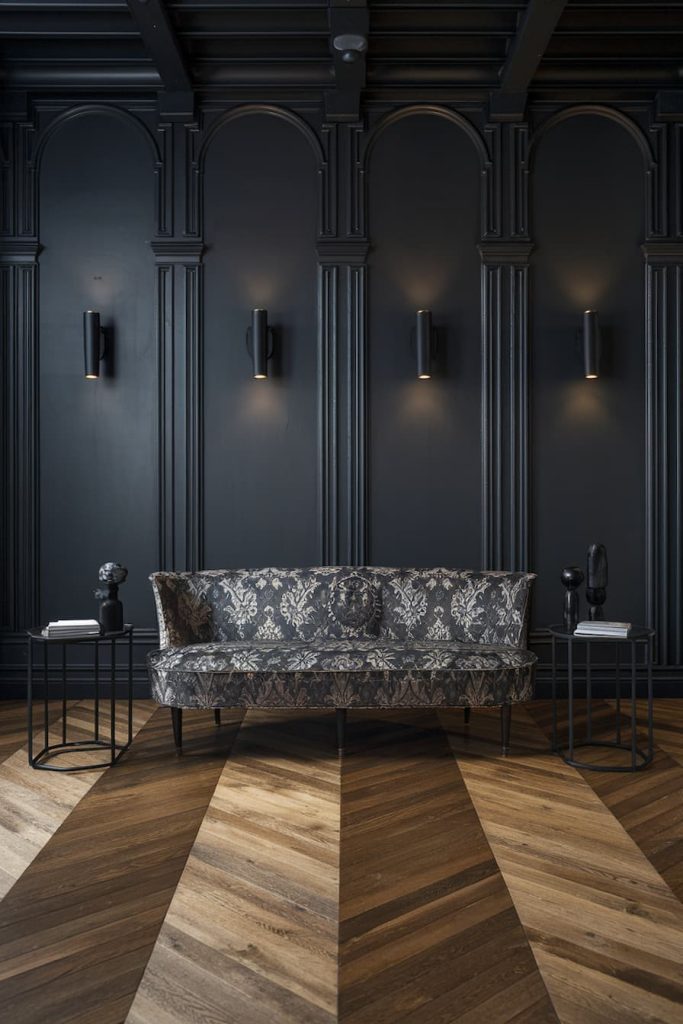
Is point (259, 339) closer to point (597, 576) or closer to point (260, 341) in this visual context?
point (260, 341)

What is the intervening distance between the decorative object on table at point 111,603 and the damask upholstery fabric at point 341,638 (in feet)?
0.66

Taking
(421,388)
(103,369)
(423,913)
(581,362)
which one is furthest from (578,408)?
(423,913)

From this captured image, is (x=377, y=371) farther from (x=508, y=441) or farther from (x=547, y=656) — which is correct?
(x=547, y=656)

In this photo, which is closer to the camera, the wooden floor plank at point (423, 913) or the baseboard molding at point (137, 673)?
the wooden floor plank at point (423, 913)

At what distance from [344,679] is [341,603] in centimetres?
64

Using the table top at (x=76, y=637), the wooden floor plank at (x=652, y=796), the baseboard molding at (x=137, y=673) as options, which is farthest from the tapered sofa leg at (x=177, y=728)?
the wooden floor plank at (x=652, y=796)

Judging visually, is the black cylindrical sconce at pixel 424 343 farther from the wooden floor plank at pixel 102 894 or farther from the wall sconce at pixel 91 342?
the wooden floor plank at pixel 102 894

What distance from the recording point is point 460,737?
3904 mm

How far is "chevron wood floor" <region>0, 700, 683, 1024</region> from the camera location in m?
1.80

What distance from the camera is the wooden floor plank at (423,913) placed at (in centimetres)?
178

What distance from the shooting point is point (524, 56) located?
4410 millimetres

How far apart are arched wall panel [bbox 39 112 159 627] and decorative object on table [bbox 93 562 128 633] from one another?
44.4 inches

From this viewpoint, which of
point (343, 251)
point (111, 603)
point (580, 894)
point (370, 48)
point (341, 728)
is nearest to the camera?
point (580, 894)

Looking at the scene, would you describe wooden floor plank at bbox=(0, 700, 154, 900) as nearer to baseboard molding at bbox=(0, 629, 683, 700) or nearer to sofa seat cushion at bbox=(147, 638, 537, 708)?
sofa seat cushion at bbox=(147, 638, 537, 708)
